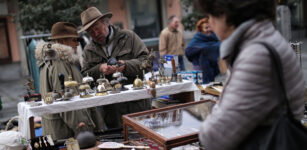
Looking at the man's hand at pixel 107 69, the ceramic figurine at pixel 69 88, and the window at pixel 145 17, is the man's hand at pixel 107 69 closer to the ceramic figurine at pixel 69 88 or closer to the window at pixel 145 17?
the ceramic figurine at pixel 69 88

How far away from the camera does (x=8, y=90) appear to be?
10.3m

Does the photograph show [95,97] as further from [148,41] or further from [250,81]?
[148,41]

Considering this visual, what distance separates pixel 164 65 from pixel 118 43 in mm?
548

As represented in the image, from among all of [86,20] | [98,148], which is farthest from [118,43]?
[98,148]

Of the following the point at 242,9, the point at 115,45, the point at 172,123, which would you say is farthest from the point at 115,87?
the point at 242,9

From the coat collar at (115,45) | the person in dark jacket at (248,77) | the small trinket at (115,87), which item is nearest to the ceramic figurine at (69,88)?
the small trinket at (115,87)

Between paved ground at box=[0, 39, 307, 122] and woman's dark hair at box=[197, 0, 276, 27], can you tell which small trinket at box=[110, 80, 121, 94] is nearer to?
woman's dark hair at box=[197, 0, 276, 27]

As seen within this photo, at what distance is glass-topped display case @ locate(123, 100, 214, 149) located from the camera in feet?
6.24

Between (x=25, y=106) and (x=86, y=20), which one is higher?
(x=86, y=20)

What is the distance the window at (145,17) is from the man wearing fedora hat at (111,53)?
10584 mm

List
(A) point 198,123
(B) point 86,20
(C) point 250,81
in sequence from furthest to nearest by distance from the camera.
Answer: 1. (B) point 86,20
2. (A) point 198,123
3. (C) point 250,81

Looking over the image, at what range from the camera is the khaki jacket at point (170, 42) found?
22.3 feet

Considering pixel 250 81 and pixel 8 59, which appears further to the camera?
pixel 8 59

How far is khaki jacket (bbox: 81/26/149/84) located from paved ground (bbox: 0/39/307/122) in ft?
7.94
